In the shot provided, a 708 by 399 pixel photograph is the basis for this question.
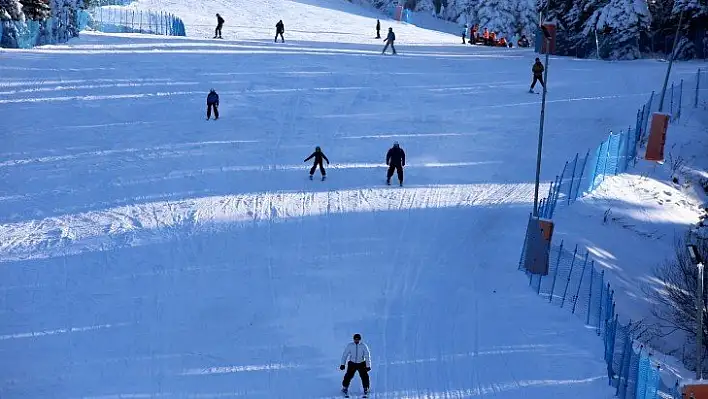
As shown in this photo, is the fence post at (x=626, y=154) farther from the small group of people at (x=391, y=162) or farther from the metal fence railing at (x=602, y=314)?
the small group of people at (x=391, y=162)

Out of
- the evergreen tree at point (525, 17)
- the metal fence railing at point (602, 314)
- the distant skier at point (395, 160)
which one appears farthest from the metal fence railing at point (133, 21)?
the metal fence railing at point (602, 314)

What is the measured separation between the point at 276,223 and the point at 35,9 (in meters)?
24.5

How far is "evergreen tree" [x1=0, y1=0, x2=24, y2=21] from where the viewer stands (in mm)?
38344

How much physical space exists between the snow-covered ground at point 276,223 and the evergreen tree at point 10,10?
159cm

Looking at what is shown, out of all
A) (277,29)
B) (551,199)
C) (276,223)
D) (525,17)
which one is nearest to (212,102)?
(276,223)

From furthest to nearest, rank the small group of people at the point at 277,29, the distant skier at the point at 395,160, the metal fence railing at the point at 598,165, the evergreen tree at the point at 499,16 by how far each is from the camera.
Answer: the evergreen tree at the point at 499,16 → the small group of people at the point at 277,29 → the metal fence railing at the point at 598,165 → the distant skier at the point at 395,160

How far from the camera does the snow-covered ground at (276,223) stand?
15305 millimetres

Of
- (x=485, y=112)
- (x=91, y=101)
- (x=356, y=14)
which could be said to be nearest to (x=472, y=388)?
(x=485, y=112)

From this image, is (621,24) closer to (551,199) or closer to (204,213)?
(551,199)

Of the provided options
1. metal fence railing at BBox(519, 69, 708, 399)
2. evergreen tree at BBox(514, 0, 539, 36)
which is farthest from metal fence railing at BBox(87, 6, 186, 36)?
evergreen tree at BBox(514, 0, 539, 36)

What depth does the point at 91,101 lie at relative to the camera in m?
32.2

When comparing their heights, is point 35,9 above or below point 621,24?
below

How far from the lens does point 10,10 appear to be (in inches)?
1522

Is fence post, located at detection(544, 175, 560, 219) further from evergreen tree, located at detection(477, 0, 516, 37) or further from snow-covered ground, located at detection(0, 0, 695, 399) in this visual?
evergreen tree, located at detection(477, 0, 516, 37)
